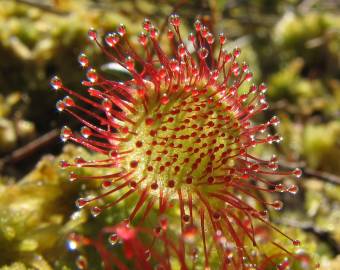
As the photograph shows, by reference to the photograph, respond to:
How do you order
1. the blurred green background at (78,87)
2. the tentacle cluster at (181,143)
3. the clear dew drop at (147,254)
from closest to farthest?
1. the clear dew drop at (147,254)
2. the tentacle cluster at (181,143)
3. the blurred green background at (78,87)

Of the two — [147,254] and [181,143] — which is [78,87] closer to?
[181,143]

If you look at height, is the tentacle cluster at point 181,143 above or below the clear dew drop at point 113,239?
above

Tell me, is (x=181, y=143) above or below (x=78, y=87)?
below

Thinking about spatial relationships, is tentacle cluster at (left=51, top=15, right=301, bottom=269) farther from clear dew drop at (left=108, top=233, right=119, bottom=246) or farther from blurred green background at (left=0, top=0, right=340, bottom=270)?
blurred green background at (left=0, top=0, right=340, bottom=270)

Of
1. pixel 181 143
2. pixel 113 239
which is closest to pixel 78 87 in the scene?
pixel 181 143

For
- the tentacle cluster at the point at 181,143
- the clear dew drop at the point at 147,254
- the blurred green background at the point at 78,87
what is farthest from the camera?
the blurred green background at the point at 78,87

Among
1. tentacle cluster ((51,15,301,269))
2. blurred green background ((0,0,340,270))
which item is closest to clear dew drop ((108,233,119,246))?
tentacle cluster ((51,15,301,269))

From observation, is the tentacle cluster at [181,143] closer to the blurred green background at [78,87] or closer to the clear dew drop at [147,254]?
the clear dew drop at [147,254]

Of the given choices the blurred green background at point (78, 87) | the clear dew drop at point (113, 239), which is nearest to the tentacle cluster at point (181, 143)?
the clear dew drop at point (113, 239)

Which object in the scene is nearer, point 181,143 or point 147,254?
point 147,254
